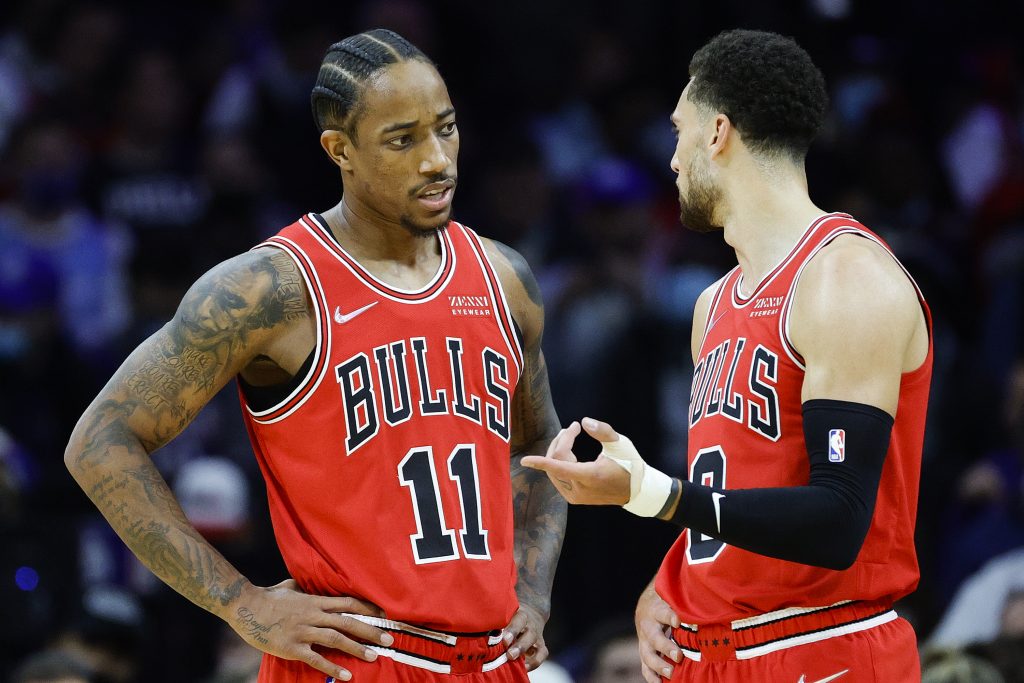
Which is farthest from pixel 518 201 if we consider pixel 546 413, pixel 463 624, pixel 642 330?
pixel 463 624

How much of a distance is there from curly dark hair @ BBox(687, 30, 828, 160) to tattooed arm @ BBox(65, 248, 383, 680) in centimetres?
143

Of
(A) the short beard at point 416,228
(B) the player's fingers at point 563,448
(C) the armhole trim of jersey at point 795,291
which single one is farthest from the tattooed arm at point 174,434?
(C) the armhole trim of jersey at point 795,291

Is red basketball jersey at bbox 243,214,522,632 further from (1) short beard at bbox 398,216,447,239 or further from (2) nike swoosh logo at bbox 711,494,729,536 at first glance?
(2) nike swoosh logo at bbox 711,494,729,536

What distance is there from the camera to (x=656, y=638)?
473 cm

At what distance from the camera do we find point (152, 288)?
9422 mm

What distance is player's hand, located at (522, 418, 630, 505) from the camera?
3918 millimetres

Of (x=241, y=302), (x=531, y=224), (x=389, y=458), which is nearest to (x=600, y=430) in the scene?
(x=389, y=458)

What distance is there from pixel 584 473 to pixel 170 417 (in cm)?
123

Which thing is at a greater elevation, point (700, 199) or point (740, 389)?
point (700, 199)

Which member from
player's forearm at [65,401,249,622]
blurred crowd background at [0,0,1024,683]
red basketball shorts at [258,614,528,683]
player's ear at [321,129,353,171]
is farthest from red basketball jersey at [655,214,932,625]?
blurred crowd background at [0,0,1024,683]

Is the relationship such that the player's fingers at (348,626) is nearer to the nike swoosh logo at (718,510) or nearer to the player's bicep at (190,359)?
the player's bicep at (190,359)

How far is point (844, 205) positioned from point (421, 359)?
514 centimetres

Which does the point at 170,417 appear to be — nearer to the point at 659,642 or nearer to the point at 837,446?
the point at 659,642

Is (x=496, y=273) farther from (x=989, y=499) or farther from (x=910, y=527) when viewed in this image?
(x=989, y=499)
